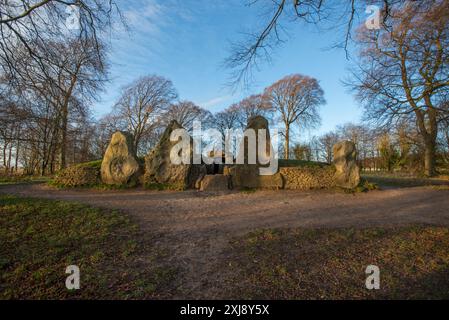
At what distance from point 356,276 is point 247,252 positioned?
61.4 inches

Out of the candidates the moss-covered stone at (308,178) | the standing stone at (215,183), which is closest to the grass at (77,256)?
the standing stone at (215,183)

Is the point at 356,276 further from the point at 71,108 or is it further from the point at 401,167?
the point at 401,167

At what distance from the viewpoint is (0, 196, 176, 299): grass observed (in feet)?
8.75

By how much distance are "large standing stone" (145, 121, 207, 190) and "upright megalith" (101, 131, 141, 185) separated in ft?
1.95

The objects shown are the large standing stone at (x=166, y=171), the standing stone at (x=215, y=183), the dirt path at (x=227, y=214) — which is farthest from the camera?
the large standing stone at (x=166, y=171)

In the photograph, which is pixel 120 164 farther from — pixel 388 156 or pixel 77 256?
pixel 388 156

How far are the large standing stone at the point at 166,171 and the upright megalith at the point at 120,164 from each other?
59 cm

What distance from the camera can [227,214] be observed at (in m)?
6.11

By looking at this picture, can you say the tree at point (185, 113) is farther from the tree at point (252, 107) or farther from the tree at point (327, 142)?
the tree at point (327, 142)

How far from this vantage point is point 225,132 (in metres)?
33.2

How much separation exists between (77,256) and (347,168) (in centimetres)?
1013

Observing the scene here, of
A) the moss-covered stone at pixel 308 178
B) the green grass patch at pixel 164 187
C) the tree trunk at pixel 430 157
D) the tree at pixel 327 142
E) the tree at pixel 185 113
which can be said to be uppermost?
the tree at pixel 185 113

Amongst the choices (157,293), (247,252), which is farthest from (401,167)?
(157,293)

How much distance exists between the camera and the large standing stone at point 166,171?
10.0 metres
